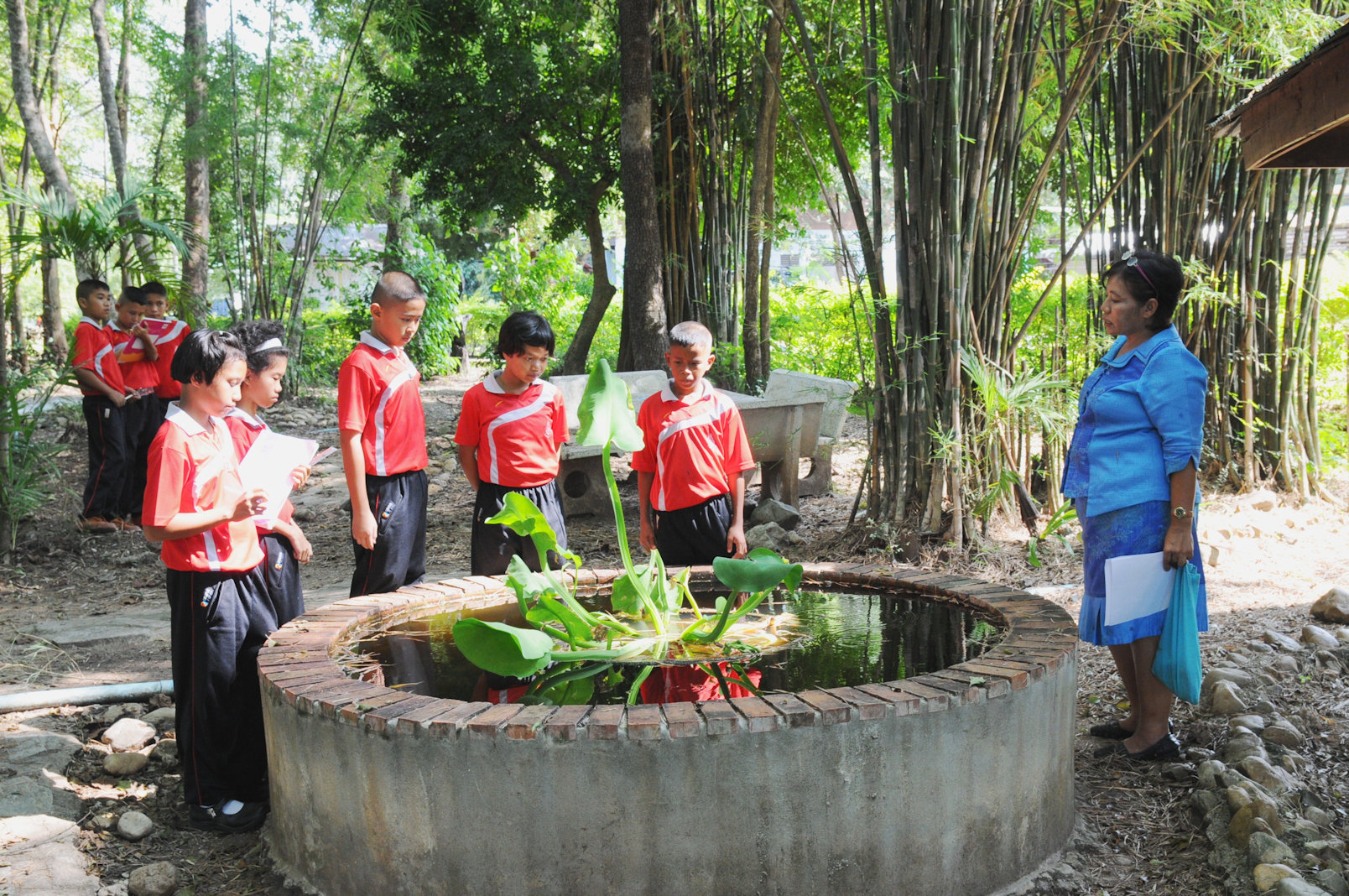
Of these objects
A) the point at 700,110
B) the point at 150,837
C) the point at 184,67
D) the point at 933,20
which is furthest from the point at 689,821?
the point at 184,67

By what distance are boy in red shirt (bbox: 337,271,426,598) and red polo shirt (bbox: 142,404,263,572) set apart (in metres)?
0.50

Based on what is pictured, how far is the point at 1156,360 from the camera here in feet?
8.84

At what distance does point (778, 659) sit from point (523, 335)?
1.35 m

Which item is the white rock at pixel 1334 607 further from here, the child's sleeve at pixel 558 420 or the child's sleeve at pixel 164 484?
the child's sleeve at pixel 164 484

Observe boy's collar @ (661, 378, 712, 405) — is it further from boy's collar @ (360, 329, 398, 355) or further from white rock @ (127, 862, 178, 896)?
white rock @ (127, 862, 178, 896)

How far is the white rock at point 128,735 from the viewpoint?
10.1ft

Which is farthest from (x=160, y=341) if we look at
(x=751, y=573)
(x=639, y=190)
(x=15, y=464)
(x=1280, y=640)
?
(x=1280, y=640)

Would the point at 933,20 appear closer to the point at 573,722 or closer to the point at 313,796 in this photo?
the point at 573,722

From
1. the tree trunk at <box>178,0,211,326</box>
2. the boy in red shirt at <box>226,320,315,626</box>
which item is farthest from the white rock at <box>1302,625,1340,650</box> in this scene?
the tree trunk at <box>178,0,211,326</box>

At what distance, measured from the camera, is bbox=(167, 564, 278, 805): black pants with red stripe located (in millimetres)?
2648

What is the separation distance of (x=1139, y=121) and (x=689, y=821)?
184 inches

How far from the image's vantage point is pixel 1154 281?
273cm

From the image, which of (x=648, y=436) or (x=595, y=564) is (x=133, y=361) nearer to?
(x=595, y=564)

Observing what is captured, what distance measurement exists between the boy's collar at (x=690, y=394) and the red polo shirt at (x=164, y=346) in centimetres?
403
